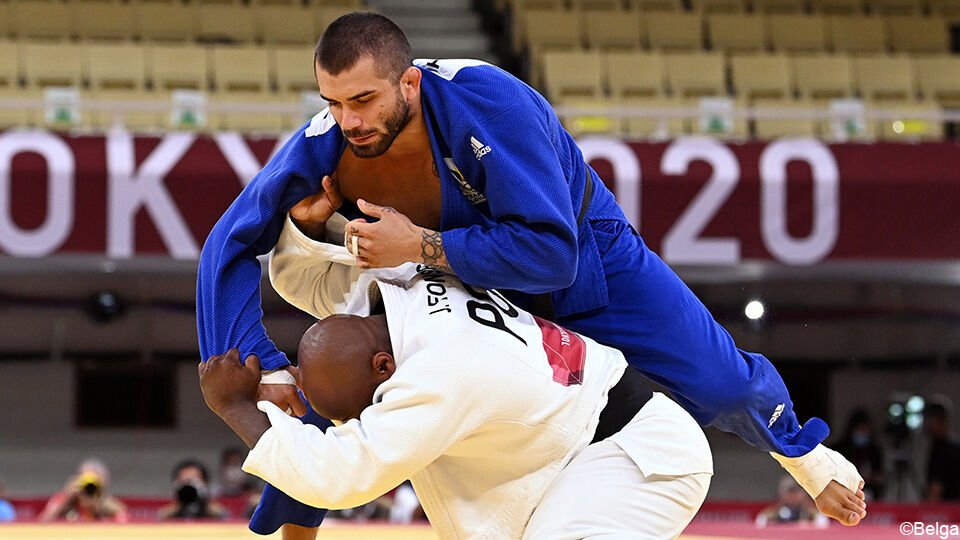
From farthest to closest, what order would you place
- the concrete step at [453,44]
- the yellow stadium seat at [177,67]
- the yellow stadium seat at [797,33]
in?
1. the concrete step at [453,44]
2. the yellow stadium seat at [797,33]
3. the yellow stadium seat at [177,67]

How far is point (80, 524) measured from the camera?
4520mm

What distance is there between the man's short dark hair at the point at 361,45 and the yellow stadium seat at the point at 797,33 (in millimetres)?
7255

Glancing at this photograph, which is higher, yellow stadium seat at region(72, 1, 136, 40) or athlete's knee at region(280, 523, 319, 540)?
yellow stadium seat at region(72, 1, 136, 40)

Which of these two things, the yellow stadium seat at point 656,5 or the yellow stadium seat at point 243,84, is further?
the yellow stadium seat at point 656,5

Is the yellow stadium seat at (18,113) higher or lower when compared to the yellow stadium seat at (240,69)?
lower

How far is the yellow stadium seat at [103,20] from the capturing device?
27.7 feet

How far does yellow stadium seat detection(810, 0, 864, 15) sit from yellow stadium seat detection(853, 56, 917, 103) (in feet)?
3.60

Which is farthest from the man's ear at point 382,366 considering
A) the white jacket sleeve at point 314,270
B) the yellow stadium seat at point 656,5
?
the yellow stadium seat at point 656,5

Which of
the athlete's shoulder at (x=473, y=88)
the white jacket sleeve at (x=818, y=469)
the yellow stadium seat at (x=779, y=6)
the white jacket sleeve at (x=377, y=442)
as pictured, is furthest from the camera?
the yellow stadium seat at (x=779, y=6)

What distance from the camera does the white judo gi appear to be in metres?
1.95

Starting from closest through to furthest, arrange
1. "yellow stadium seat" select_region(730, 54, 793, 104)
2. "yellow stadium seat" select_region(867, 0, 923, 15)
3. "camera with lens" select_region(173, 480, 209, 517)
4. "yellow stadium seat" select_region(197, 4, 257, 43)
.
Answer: "camera with lens" select_region(173, 480, 209, 517)
"yellow stadium seat" select_region(730, 54, 793, 104)
"yellow stadium seat" select_region(197, 4, 257, 43)
"yellow stadium seat" select_region(867, 0, 923, 15)

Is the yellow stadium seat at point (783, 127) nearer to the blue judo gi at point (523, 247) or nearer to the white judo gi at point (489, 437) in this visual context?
the blue judo gi at point (523, 247)

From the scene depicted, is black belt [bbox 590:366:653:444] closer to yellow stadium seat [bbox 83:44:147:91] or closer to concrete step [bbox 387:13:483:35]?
yellow stadium seat [bbox 83:44:147:91]

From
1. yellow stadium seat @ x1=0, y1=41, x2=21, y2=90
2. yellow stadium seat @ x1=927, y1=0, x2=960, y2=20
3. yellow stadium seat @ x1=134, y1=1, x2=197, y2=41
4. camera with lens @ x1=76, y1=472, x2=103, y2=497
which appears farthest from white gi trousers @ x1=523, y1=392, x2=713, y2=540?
yellow stadium seat @ x1=927, y1=0, x2=960, y2=20
